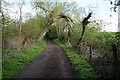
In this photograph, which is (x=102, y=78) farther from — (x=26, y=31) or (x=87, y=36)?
(x=26, y=31)

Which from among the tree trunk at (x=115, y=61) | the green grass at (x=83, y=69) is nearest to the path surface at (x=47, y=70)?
the green grass at (x=83, y=69)

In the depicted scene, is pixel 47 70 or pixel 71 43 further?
pixel 71 43

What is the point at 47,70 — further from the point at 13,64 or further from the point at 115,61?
the point at 115,61

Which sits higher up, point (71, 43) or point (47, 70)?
point (71, 43)

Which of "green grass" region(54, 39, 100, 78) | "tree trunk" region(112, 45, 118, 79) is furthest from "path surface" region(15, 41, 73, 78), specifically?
"tree trunk" region(112, 45, 118, 79)

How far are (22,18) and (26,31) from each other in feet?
7.44

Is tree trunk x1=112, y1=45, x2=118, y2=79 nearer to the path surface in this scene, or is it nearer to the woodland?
the woodland

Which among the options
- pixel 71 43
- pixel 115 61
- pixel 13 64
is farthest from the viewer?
pixel 71 43

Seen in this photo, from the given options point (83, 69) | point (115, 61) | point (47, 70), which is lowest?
point (47, 70)

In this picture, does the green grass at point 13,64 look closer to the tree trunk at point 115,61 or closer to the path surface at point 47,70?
the path surface at point 47,70

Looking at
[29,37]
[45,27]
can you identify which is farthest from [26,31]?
[45,27]

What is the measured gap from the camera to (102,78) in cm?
803

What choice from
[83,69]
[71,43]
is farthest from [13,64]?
[71,43]

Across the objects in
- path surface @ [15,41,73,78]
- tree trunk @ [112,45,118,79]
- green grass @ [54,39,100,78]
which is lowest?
path surface @ [15,41,73,78]
